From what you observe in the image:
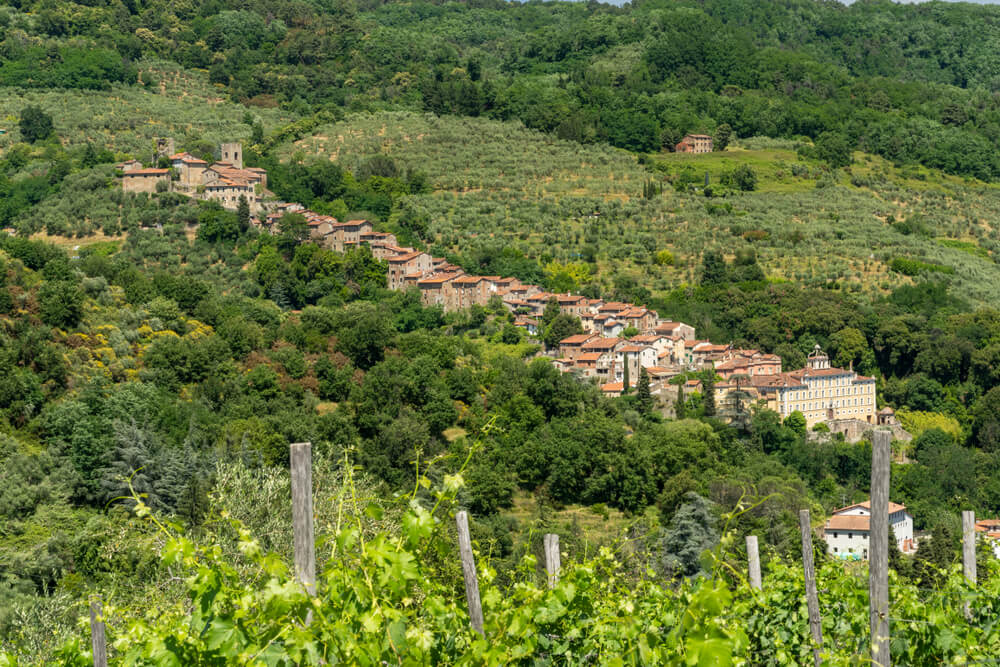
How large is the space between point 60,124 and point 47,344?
42695mm

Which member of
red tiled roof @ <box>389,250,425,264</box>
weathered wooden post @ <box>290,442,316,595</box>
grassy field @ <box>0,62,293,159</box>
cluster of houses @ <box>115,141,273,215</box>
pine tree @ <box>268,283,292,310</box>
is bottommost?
pine tree @ <box>268,283,292,310</box>

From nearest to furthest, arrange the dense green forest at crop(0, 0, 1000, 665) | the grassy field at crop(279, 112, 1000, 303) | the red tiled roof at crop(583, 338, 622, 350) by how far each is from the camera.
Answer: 1. the dense green forest at crop(0, 0, 1000, 665)
2. the red tiled roof at crop(583, 338, 622, 350)
3. the grassy field at crop(279, 112, 1000, 303)

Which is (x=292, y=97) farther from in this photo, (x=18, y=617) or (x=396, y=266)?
(x=18, y=617)

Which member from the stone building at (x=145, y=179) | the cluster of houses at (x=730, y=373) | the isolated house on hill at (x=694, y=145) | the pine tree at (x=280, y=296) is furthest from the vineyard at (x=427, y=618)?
the isolated house on hill at (x=694, y=145)

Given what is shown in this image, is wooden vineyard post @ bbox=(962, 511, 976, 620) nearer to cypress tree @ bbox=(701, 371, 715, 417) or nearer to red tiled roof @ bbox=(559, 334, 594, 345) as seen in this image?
cypress tree @ bbox=(701, 371, 715, 417)

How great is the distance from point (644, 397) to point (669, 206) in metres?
23.4

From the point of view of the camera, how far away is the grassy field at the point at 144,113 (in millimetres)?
63500

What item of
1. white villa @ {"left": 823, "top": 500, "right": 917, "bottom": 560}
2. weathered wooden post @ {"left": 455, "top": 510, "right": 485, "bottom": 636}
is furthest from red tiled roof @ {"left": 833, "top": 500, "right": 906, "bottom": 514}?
weathered wooden post @ {"left": 455, "top": 510, "right": 485, "bottom": 636}

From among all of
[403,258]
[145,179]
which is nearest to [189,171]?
[145,179]

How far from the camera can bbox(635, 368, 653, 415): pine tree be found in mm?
38125

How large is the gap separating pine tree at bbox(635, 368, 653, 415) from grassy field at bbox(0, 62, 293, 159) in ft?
108

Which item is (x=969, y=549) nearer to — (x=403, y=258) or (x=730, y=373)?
(x=730, y=373)

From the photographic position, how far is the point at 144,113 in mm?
69438

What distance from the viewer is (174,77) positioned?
3191 inches
